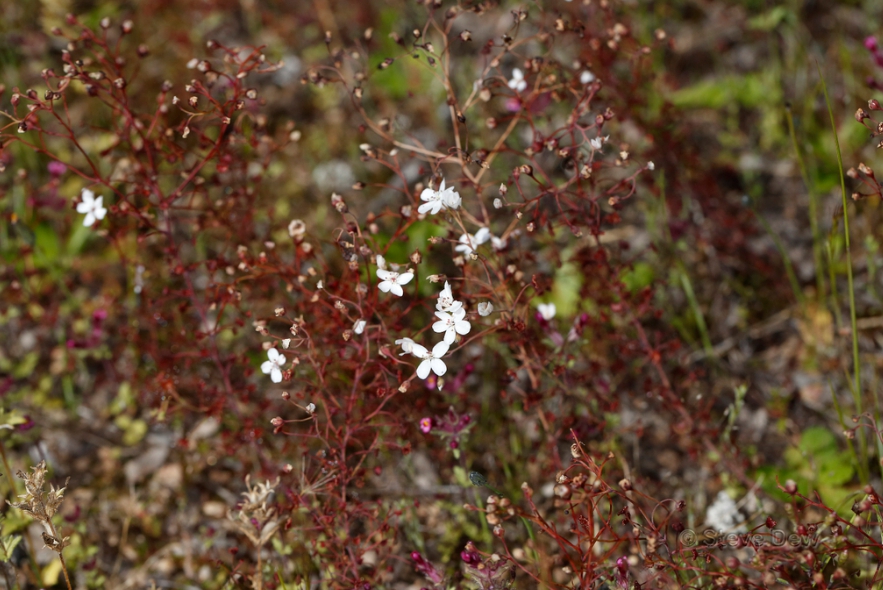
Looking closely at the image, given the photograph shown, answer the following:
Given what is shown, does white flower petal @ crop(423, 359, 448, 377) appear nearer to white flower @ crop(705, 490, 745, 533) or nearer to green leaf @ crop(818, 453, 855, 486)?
white flower @ crop(705, 490, 745, 533)

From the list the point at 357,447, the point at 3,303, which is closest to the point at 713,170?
the point at 357,447

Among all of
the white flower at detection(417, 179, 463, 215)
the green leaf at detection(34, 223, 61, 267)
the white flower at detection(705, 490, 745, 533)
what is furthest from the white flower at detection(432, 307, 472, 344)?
the green leaf at detection(34, 223, 61, 267)

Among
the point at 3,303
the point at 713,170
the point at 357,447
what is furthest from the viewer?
the point at 713,170

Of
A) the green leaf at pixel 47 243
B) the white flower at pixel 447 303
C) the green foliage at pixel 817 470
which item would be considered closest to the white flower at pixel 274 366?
the white flower at pixel 447 303

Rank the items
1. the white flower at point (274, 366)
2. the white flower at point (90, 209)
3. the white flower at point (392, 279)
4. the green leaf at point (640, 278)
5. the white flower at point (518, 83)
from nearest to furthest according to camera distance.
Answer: the white flower at point (392, 279)
the white flower at point (274, 366)
the white flower at point (518, 83)
the white flower at point (90, 209)
the green leaf at point (640, 278)

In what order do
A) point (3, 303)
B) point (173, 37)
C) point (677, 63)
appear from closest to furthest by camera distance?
point (3, 303), point (677, 63), point (173, 37)

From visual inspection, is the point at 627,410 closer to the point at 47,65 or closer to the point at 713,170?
the point at 713,170

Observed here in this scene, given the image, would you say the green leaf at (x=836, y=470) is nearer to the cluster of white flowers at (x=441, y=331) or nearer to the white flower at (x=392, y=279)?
the cluster of white flowers at (x=441, y=331)

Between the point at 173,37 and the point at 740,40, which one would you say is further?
the point at 173,37
